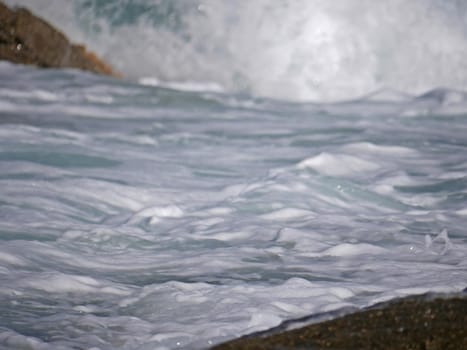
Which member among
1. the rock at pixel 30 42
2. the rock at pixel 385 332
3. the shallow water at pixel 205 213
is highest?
the rock at pixel 30 42

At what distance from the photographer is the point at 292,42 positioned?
10320 millimetres

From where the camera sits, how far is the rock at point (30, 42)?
9.10 meters

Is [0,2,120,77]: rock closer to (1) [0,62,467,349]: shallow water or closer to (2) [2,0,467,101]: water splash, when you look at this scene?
(1) [0,62,467,349]: shallow water

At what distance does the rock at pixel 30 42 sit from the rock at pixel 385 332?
22.5ft

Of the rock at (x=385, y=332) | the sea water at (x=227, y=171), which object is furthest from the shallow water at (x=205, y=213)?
the rock at (x=385, y=332)

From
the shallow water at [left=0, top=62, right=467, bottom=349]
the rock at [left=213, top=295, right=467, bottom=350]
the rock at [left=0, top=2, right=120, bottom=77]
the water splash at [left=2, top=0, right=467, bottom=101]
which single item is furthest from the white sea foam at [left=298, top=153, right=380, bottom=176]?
the rock at [left=0, top=2, right=120, bottom=77]

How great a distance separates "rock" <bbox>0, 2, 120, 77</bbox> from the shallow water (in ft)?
2.16

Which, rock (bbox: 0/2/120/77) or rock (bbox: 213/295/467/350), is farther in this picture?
rock (bbox: 0/2/120/77)

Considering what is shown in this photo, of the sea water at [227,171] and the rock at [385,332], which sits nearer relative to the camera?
the rock at [385,332]

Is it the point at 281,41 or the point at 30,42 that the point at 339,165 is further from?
the point at 281,41

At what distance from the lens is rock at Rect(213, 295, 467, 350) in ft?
8.63

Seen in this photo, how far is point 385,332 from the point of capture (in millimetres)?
2719

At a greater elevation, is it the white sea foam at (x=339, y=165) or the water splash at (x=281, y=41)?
the water splash at (x=281, y=41)

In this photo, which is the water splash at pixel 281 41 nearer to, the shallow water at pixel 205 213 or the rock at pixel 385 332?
the shallow water at pixel 205 213
